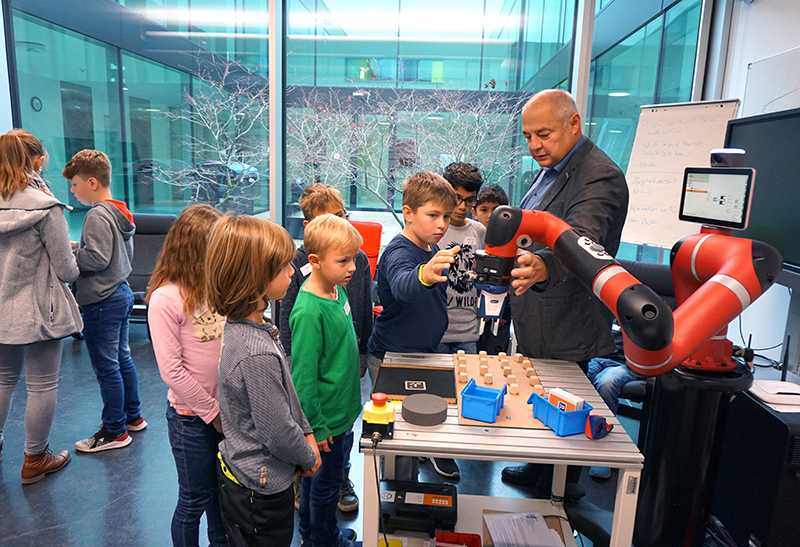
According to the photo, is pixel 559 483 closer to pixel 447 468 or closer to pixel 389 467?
pixel 389 467

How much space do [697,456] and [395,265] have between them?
41.1 inches

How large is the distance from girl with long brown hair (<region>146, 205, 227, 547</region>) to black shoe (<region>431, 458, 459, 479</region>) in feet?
3.89

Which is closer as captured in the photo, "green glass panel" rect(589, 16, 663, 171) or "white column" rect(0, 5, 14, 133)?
"green glass panel" rect(589, 16, 663, 171)

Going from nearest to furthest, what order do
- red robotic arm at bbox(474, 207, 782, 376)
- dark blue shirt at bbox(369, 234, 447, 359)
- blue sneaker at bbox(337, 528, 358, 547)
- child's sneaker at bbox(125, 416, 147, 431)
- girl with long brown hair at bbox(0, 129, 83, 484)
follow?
red robotic arm at bbox(474, 207, 782, 376), blue sneaker at bbox(337, 528, 358, 547), dark blue shirt at bbox(369, 234, 447, 359), girl with long brown hair at bbox(0, 129, 83, 484), child's sneaker at bbox(125, 416, 147, 431)

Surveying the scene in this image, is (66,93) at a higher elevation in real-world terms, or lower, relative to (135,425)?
higher

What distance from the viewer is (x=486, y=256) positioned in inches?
50.1

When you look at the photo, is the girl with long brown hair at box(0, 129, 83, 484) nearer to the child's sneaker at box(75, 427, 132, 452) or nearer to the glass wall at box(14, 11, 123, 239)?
the child's sneaker at box(75, 427, 132, 452)

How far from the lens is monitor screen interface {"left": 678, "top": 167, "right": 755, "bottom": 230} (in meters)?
1.07

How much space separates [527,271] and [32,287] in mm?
2042

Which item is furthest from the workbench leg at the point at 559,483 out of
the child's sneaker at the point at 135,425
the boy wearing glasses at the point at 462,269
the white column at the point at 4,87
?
the white column at the point at 4,87

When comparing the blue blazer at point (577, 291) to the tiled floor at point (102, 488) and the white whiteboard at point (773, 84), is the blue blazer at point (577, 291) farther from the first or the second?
the white whiteboard at point (773, 84)

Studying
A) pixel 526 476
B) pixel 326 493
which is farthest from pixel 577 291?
pixel 526 476

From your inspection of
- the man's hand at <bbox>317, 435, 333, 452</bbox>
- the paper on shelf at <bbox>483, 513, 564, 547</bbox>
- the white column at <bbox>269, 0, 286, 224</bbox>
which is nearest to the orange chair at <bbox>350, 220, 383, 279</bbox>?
the white column at <bbox>269, 0, 286, 224</bbox>

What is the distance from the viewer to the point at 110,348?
2.40m
